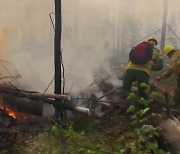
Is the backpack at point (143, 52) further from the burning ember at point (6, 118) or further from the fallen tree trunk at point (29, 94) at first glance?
the burning ember at point (6, 118)

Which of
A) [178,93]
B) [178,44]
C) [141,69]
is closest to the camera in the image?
[141,69]

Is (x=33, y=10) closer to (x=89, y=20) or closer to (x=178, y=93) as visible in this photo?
(x=89, y=20)

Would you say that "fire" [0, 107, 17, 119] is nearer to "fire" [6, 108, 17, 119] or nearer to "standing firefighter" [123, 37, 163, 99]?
"fire" [6, 108, 17, 119]

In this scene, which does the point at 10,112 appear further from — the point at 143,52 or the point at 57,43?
the point at 143,52

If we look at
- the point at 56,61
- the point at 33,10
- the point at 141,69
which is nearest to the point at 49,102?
the point at 56,61

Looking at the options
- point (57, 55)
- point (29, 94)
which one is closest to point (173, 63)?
point (57, 55)

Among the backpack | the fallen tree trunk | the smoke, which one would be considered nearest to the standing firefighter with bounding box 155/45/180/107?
the backpack

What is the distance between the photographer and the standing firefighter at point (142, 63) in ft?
25.3

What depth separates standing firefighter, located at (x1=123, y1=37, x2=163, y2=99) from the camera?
7719 millimetres

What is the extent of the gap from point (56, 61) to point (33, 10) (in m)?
4.89

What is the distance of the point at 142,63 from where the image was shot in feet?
25.6

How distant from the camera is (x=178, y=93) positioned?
8680 millimetres

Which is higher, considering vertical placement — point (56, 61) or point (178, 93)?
point (56, 61)

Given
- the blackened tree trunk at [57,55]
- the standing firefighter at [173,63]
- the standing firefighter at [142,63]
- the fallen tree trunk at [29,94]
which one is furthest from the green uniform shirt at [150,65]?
the fallen tree trunk at [29,94]
